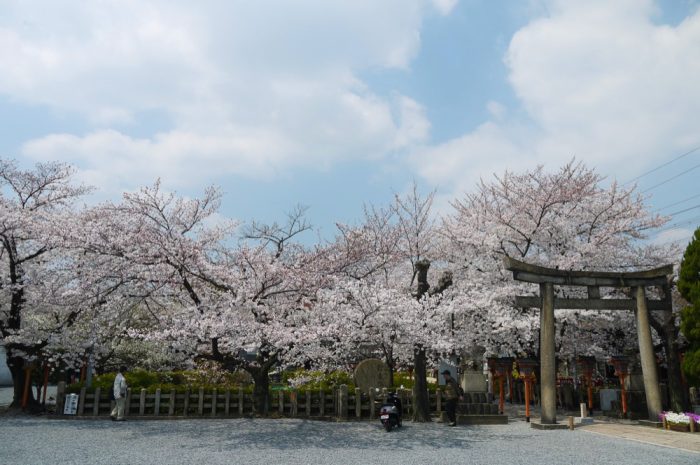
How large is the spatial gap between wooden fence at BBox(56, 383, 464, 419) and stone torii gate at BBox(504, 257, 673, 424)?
4.97 m

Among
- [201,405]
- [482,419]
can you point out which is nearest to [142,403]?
[201,405]

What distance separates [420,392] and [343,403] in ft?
7.93

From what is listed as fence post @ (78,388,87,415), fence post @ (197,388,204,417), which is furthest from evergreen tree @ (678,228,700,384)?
fence post @ (78,388,87,415)

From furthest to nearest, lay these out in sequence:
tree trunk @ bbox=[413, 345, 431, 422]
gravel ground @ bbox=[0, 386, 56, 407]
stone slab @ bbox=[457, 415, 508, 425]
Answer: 1. gravel ground @ bbox=[0, 386, 56, 407]
2. tree trunk @ bbox=[413, 345, 431, 422]
3. stone slab @ bbox=[457, 415, 508, 425]

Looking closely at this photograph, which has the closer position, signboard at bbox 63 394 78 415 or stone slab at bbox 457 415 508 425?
stone slab at bbox 457 415 508 425

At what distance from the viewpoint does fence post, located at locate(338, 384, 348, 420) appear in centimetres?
1509

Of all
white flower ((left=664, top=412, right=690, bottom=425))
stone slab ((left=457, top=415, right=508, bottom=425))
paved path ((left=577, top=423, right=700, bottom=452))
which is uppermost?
white flower ((left=664, top=412, right=690, bottom=425))

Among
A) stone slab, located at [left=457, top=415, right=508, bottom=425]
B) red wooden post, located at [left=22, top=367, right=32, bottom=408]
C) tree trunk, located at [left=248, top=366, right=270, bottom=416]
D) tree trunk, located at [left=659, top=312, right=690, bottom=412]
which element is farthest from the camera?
red wooden post, located at [left=22, top=367, right=32, bottom=408]

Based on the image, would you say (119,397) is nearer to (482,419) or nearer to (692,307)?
(482,419)

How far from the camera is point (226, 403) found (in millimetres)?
15586

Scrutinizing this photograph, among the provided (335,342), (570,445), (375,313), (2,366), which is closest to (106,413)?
(335,342)

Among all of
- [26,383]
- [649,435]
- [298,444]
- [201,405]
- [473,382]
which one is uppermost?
[26,383]

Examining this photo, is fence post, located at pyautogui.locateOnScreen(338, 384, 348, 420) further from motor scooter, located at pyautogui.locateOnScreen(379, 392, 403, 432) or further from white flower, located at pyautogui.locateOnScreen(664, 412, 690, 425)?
white flower, located at pyautogui.locateOnScreen(664, 412, 690, 425)

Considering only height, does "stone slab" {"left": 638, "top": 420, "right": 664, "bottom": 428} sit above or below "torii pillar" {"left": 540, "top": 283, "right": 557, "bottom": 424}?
below
